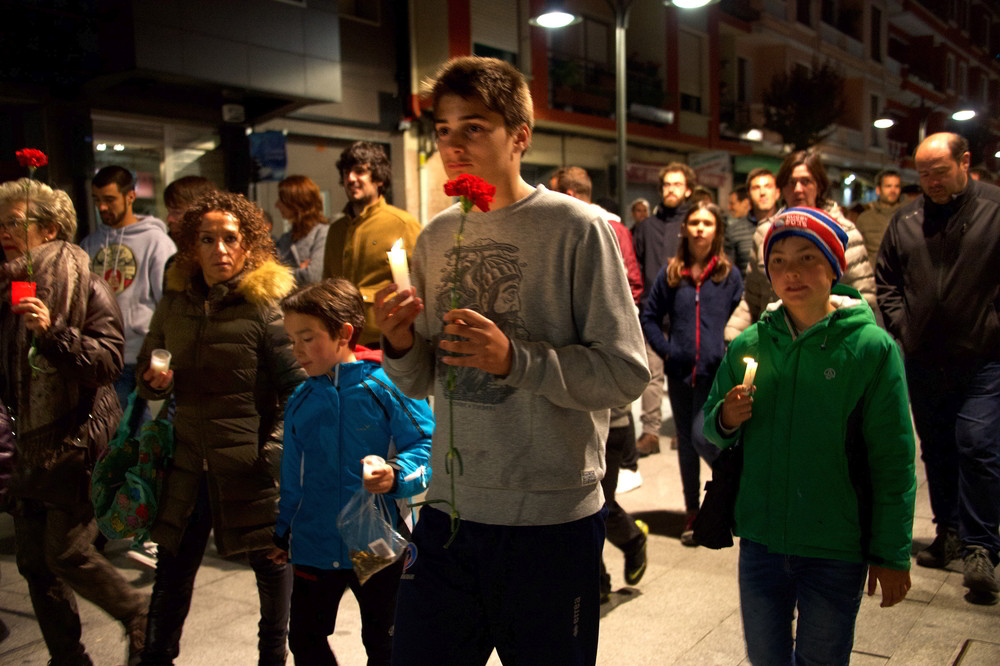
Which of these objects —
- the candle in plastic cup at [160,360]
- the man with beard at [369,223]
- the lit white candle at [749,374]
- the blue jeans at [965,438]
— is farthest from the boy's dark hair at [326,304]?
the blue jeans at [965,438]

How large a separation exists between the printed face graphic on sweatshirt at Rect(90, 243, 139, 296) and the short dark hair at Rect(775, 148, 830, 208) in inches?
161

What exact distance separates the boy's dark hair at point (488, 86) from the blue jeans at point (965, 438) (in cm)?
348

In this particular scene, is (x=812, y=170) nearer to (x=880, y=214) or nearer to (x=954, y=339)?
(x=954, y=339)

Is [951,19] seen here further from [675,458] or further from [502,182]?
[502,182]

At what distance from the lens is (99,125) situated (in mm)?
10727

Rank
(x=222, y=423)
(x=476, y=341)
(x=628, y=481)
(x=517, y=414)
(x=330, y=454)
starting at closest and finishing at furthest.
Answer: (x=476, y=341) < (x=517, y=414) < (x=330, y=454) < (x=222, y=423) < (x=628, y=481)

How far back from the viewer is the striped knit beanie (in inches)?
105

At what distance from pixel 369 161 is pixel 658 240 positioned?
303cm

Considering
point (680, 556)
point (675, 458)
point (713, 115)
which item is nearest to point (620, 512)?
point (680, 556)

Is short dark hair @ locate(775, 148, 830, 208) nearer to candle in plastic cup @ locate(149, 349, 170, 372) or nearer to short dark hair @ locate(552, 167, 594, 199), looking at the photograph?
short dark hair @ locate(552, 167, 594, 199)

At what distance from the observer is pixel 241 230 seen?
3.50m

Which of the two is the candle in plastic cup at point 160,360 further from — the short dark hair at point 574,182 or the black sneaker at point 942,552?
the black sneaker at point 942,552

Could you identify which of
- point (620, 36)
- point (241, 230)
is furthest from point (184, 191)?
point (620, 36)

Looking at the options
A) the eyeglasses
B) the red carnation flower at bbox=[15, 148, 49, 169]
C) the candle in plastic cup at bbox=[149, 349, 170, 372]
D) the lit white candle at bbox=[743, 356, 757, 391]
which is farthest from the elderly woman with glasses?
the lit white candle at bbox=[743, 356, 757, 391]
